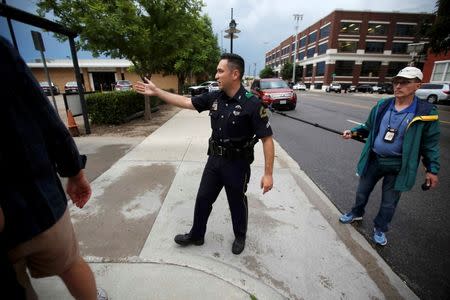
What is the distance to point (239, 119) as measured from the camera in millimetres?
2248

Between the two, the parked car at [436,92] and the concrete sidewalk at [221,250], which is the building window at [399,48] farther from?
the concrete sidewalk at [221,250]

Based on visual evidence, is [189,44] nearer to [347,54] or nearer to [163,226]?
[163,226]

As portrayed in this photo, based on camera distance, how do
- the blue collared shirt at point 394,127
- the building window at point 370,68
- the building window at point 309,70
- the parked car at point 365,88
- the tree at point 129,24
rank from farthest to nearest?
the building window at point 309,70, the building window at point 370,68, the parked car at point 365,88, the tree at point 129,24, the blue collared shirt at point 394,127

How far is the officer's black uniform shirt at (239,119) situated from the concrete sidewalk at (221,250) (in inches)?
47.3

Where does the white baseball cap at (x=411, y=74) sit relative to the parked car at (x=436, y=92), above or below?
above

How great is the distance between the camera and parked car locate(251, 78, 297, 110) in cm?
1295

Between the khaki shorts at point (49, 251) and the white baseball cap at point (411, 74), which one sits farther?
the white baseball cap at point (411, 74)

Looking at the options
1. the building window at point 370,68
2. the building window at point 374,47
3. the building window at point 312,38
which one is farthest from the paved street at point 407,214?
the building window at point 312,38

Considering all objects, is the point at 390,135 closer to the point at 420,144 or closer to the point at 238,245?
the point at 420,144

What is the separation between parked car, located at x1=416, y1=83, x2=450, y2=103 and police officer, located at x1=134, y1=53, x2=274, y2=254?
2344cm

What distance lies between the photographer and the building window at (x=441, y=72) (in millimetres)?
28578

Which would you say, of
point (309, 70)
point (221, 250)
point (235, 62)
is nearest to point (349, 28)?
point (309, 70)

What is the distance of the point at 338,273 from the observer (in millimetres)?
2400

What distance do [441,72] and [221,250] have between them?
125ft
